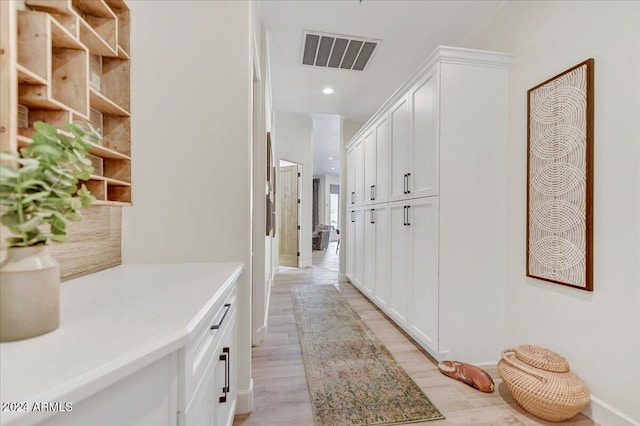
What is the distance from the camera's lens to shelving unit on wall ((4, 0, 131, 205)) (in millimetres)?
770

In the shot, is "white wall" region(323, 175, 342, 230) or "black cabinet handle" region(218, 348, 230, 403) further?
"white wall" region(323, 175, 342, 230)

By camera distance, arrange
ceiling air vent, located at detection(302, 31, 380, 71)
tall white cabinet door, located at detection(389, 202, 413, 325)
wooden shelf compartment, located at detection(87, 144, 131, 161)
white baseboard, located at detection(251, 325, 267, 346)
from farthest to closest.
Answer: ceiling air vent, located at detection(302, 31, 380, 71)
tall white cabinet door, located at detection(389, 202, 413, 325)
white baseboard, located at detection(251, 325, 267, 346)
wooden shelf compartment, located at detection(87, 144, 131, 161)

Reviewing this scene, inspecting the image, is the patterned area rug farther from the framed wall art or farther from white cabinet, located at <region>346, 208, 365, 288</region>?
the framed wall art

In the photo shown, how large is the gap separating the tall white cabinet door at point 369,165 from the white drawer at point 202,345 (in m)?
2.56

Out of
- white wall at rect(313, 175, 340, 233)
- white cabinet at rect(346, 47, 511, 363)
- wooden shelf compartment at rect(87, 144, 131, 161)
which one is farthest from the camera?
white wall at rect(313, 175, 340, 233)

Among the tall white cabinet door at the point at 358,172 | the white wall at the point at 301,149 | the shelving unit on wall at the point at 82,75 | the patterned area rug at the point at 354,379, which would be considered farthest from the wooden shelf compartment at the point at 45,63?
the white wall at the point at 301,149

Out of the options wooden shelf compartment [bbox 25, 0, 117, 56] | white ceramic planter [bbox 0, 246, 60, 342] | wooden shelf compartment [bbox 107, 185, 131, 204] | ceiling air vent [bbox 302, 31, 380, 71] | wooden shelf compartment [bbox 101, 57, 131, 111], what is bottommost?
white ceramic planter [bbox 0, 246, 60, 342]

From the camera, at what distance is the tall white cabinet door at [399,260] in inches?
98.2

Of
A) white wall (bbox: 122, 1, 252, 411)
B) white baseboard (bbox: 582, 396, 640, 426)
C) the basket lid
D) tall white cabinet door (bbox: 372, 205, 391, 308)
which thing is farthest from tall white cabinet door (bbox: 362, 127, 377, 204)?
white baseboard (bbox: 582, 396, 640, 426)

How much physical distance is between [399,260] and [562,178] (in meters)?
1.36

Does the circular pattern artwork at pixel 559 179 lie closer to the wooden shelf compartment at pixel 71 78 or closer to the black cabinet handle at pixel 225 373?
the black cabinet handle at pixel 225 373

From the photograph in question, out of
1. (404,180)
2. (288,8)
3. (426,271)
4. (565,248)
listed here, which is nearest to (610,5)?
(565,248)

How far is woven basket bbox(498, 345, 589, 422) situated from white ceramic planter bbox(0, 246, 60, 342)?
2.06 m

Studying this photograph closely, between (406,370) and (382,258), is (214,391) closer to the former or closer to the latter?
(406,370)
